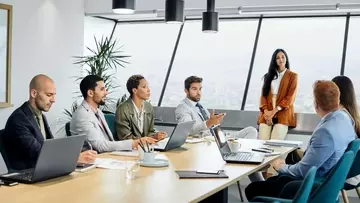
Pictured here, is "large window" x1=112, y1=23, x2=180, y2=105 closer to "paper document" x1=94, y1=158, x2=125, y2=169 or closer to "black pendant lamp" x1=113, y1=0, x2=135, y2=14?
"black pendant lamp" x1=113, y1=0, x2=135, y2=14

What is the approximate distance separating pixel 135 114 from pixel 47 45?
2436 mm

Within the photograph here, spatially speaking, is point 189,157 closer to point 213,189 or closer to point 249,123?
point 213,189

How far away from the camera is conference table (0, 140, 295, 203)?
239cm

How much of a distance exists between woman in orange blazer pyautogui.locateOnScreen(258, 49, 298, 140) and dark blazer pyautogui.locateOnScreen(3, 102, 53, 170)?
3.39 m

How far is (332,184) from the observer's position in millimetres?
2674

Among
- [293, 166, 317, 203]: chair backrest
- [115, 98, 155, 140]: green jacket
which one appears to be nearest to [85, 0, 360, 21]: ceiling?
[115, 98, 155, 140]: green jacket

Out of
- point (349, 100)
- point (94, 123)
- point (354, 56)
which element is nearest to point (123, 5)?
point (94, 123)

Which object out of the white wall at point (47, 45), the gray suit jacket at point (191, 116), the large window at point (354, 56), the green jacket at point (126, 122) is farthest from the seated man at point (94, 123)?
the large window at point (354, 56)

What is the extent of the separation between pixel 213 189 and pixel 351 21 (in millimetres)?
4842

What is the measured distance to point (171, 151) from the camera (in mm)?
4090

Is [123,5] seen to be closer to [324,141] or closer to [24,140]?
[24,140]

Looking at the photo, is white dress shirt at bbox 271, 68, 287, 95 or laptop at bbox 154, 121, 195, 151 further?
white dress shirt at bbox 271, 68, 287, 95

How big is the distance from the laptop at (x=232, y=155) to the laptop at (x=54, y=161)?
1.21m

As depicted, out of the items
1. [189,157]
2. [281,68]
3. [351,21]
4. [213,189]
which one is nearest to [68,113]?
[281,68]
